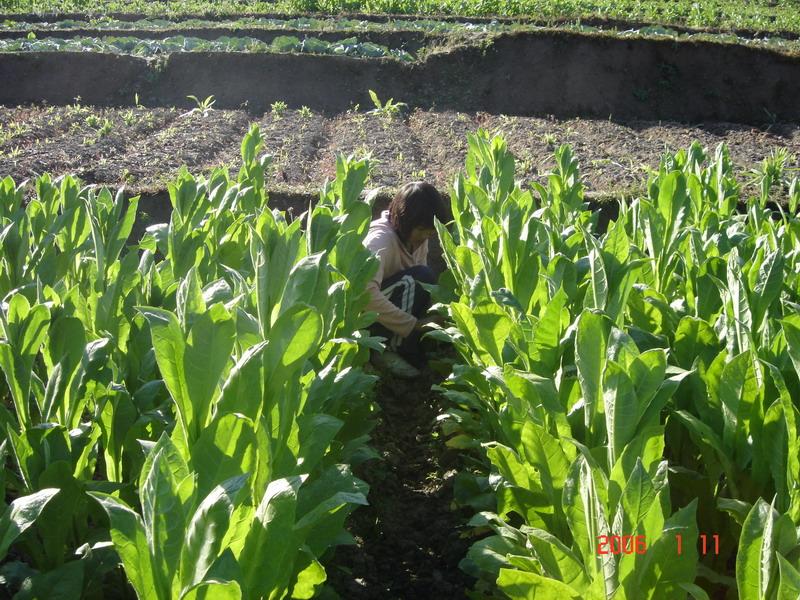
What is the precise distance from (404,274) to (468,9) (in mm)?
14888

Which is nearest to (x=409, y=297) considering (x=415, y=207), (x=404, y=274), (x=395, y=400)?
(x=404, y=274)

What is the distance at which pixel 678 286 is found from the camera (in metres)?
3.34

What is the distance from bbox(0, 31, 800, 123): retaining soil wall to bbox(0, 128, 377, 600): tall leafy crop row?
829cm

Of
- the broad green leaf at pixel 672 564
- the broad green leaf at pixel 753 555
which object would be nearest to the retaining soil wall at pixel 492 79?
the broad green leaf at pixel 672 564

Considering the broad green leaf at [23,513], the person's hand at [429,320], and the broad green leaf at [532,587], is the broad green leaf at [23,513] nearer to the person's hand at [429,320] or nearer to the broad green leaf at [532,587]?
the broad green leaf at [532,587]

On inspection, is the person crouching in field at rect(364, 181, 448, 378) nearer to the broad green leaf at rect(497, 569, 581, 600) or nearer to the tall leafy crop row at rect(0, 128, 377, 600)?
the tall leafy crop row at rect(0, 128, 377, 600)

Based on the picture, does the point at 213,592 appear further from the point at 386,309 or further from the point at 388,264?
the point at 388,264

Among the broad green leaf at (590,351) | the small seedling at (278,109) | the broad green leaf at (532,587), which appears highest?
the broad green leaf at (590,351)

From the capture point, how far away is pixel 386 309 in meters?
4.71

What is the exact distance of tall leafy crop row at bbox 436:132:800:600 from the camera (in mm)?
1890

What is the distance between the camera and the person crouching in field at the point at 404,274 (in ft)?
15.7

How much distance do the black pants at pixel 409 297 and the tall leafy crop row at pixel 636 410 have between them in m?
1.21

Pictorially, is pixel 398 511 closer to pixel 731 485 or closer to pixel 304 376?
pixel 304 376

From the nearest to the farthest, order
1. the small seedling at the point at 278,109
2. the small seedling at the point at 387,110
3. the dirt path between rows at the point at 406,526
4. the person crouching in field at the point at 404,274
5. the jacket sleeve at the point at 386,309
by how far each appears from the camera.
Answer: the dirt path between rows at the point at 406,526 → the jacket sleeve at the point at 386,309 → the person crouching in field at the point at 404,274 → the small seedling at the point at 387,110 → the small seedling at the point at 278,109
